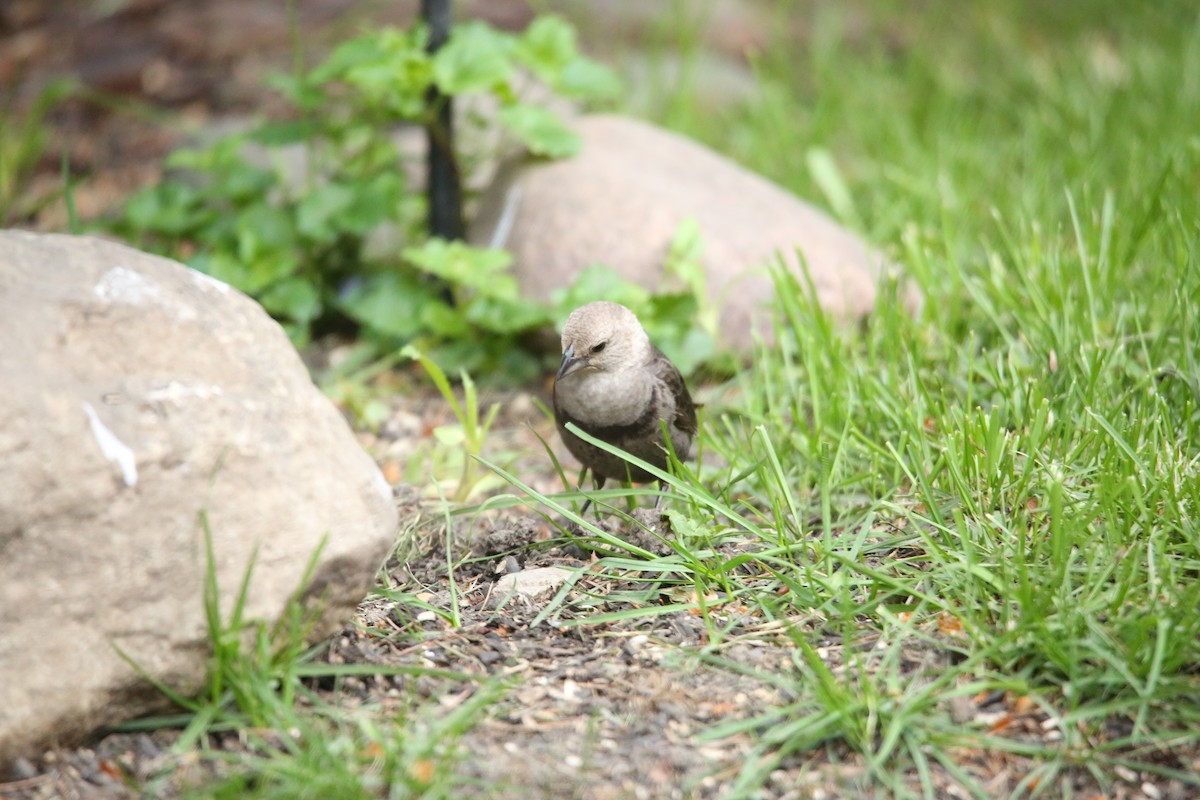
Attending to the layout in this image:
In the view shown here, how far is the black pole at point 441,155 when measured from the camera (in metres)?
4.80

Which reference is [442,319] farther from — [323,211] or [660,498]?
[660,498]

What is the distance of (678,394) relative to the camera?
3.90 m

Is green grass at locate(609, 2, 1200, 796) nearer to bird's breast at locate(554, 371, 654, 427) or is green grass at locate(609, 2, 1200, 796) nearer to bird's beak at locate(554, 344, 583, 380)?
bird's breast at locate(554, 371, 654, 427)

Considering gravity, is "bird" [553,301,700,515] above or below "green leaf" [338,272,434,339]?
above

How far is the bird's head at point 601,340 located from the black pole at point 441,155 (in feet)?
4.92

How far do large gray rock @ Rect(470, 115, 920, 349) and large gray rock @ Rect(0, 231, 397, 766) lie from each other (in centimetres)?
228

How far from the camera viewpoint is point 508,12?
762cm

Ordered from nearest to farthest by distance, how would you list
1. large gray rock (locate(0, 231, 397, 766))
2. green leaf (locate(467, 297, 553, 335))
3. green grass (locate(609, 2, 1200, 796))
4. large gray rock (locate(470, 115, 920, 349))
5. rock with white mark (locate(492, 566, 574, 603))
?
large gray rock (locate(0, 231, 397, 766)), green grass (locate(609, 2, 1200, 796)), rock with white mark (locate(492, 566, 574, 603)), green leaf (locate(467, 297, 553, 335)), large gray rock (locate(470, 115, 920, 349))

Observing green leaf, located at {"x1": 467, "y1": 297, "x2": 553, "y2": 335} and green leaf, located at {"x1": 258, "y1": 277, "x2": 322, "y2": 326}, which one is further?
green leaf, located at {"x1": 258, "y1": 277, "x2": 322, "y2": 326}

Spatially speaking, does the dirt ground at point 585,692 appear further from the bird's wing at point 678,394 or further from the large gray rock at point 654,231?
the large gray rock at point 654,231

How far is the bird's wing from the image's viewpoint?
387 cm

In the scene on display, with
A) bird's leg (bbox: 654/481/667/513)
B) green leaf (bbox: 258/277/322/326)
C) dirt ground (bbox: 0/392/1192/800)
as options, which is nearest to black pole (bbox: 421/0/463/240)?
green leaf (bbox: 258/277/322/326)

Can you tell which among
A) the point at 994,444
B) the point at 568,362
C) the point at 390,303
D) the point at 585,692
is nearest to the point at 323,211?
the point at 390,303

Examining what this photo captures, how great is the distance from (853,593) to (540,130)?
2701 millimetres
